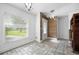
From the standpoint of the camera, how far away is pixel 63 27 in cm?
183

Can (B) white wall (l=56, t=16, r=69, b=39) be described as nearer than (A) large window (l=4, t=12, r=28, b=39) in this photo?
No

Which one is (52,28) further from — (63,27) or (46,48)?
(46,48)

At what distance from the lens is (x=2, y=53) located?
1.71m

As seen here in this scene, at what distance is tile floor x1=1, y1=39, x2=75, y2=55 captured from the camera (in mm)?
1735

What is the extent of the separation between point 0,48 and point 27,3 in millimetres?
1040

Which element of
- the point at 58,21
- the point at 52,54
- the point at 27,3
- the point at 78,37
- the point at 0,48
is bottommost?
the point at 52,54

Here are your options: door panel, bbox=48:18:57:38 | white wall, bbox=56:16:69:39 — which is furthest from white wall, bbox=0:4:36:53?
white wall, bbox=56:16:69:39

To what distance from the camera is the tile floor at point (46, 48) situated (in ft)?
5.69

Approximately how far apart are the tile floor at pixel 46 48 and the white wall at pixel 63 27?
13 cm

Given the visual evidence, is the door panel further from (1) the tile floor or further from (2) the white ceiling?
(2) the white ceiling

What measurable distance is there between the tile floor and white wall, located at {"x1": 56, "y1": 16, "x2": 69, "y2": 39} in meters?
0.13

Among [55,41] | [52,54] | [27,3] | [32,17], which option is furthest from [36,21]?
[52,54]

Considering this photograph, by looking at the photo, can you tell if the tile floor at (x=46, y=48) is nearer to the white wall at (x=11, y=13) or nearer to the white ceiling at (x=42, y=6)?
the white wall at (x=11, y=13)

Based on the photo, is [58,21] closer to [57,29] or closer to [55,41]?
[57,29]
